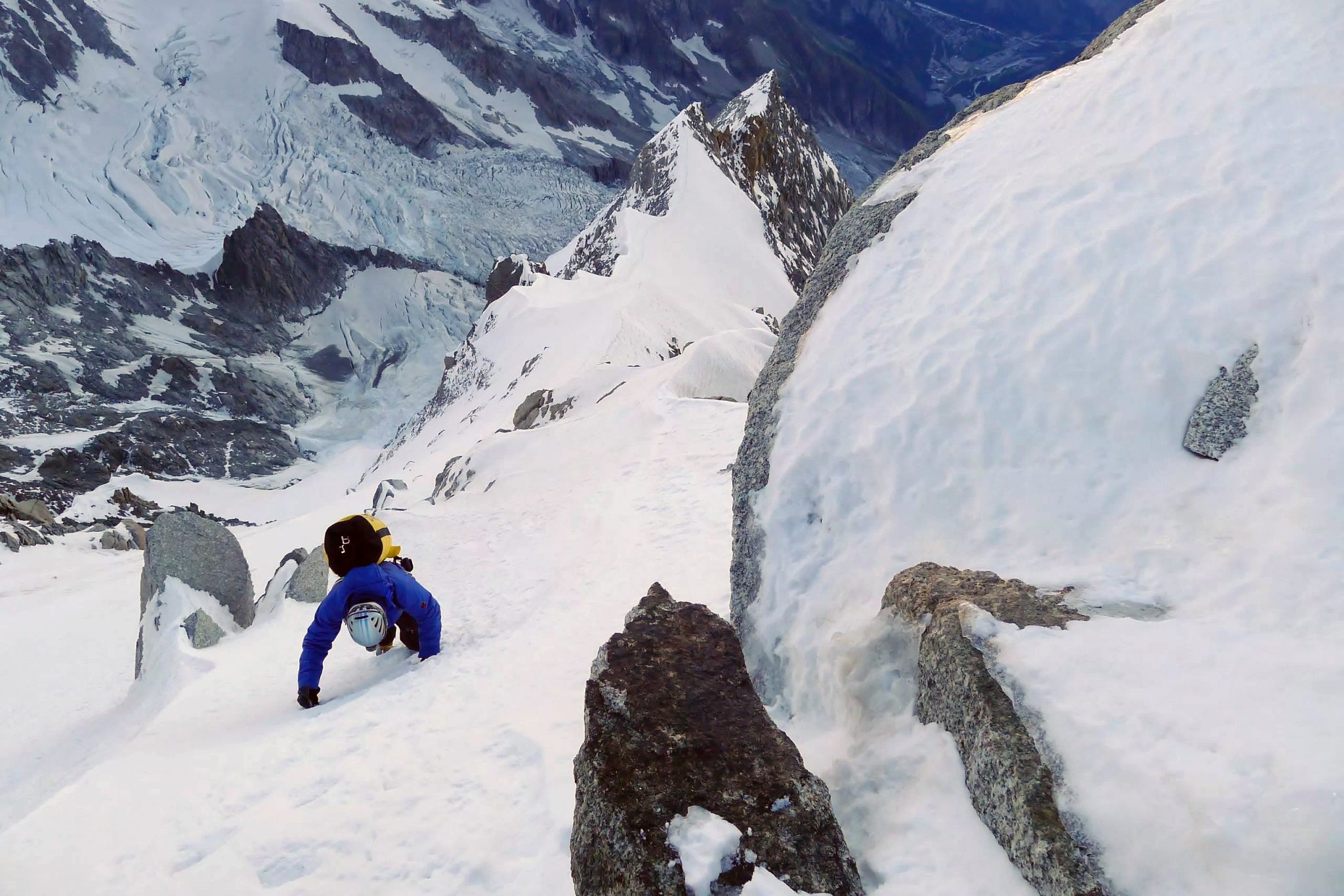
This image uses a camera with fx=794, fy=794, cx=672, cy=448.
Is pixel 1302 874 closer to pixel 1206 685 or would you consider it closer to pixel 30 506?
pixel 1206 685

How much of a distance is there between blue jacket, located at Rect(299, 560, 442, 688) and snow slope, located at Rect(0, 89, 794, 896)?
228mm

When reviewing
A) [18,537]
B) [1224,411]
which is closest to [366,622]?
[1224,411]

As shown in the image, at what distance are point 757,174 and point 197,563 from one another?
32.2 m

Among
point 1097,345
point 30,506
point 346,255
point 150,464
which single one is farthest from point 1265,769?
point 346,255

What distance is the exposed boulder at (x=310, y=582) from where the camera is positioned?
7801 millimetres

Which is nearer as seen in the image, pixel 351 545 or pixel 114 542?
pixel 351 545

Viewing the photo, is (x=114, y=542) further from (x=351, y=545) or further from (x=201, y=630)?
(x=351, y=545)

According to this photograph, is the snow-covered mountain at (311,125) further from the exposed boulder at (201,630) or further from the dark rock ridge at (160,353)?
the exposed boulder at (201,630)

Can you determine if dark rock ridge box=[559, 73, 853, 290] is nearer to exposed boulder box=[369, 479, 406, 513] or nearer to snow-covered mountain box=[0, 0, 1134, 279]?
exposed boulder box=[369, 479, 406, 513]

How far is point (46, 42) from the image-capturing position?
173 feet

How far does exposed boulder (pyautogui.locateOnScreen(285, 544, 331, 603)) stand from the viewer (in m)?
7.80

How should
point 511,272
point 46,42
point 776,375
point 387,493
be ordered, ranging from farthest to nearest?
point 46,42
point 511,272
point 387,493
point 776,375

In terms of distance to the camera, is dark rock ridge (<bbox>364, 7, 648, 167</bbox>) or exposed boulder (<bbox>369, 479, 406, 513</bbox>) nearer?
exposed boulder (<bbox>369, 479, 406, 513</bbox>)

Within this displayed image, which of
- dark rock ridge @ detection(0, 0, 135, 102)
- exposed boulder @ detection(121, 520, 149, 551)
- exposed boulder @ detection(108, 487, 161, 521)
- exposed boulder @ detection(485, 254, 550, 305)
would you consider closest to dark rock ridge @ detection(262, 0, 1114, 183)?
dark rock ridge @ detection(0, 0, 135, 102)
